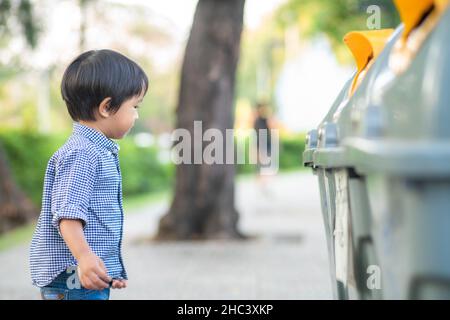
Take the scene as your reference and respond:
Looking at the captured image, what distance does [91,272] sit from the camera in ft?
10.1

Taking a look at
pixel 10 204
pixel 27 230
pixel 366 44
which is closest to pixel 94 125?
pixel 366 44

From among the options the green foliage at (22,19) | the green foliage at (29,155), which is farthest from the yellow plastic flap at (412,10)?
the green foliage at (29,155)

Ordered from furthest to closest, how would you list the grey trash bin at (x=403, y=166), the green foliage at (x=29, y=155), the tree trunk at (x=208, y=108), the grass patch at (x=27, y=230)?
the green foliage at (x=29, y=155), the grass patch at (x=27, y=230), the tree trunk at (x=208, y=108), the grey trash bin at (x=403, y=166)

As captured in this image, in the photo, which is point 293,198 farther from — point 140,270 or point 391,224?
point 391,224

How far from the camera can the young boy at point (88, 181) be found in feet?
10.5

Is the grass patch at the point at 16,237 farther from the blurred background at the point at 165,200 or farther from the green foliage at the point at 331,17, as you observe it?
the green foliage at the point at 331,17

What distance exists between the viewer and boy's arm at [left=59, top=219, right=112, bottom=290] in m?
3.08

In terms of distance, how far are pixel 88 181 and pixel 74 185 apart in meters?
0.05

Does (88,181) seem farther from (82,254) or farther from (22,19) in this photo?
(22,19)

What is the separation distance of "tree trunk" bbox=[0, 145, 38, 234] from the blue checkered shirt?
35.5 feet

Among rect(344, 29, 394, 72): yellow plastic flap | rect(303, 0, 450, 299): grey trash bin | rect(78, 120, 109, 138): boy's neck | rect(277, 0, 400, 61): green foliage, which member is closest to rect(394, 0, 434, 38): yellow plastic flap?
rect(303, 0, 450, 299): grey trash bin

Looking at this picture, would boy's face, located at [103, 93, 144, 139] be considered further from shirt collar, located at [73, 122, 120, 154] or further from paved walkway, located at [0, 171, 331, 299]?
paved walkway, located at [0, 171, 331, 299]

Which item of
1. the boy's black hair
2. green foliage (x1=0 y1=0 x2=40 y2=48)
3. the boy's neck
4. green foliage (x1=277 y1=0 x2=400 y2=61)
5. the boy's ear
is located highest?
green foliage (x1=277 y1=0 x2=400 y2=61)
